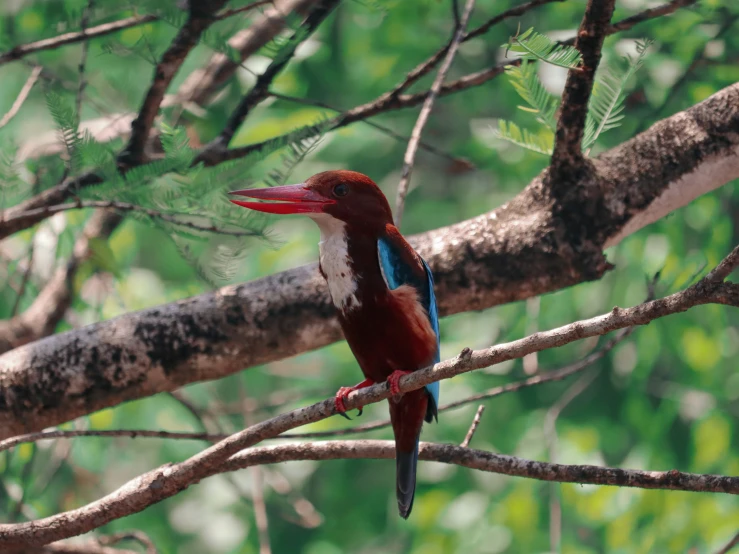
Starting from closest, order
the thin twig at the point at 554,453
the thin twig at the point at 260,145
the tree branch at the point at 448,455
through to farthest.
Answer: the tree branch at the point at 448,455
the thin twig at the point at 260,145
the thin twig at the point at 554,453

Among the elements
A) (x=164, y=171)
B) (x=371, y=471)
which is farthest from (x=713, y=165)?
(x=371, y=471)

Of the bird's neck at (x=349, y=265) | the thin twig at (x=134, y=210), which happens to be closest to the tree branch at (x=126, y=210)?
the thin twig at (x=134, y=210)

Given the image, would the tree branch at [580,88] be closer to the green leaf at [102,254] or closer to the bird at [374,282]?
the bird at [374,282]

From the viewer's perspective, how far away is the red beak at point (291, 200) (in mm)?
2148

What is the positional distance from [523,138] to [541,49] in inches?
22.6

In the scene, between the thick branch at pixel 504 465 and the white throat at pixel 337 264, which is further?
the white throat at pixel 337 264

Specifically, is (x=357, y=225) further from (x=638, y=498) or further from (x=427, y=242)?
(x=638, y=498)

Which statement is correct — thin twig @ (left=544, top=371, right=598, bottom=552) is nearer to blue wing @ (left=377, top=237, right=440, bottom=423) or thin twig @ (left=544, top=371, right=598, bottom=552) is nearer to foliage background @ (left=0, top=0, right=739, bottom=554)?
foliage background @ (left=0, top=0, right=739, bottom=554)

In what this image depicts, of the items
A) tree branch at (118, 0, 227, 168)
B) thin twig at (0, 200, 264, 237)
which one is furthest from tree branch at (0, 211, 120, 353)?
thin twig at (0, 200, 264, 237)

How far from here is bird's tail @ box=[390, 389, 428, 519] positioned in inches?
87.7

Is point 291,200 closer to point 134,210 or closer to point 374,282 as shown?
point 374,282

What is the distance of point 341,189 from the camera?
2.23 meters

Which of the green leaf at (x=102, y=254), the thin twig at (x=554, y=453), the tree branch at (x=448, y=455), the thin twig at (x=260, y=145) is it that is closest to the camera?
the tree branch at (x=448, y=455)

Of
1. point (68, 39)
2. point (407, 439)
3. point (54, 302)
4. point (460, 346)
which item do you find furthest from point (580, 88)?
point (54, 302)
